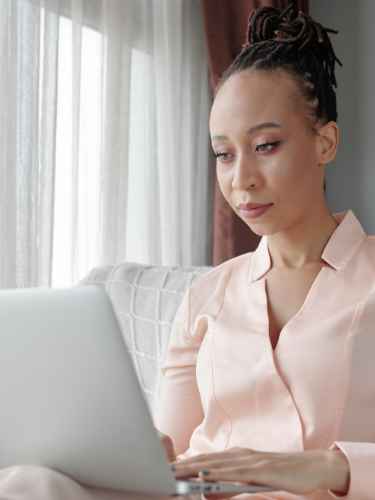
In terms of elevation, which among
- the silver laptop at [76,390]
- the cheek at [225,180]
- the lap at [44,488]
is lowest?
the lap at [44,488]

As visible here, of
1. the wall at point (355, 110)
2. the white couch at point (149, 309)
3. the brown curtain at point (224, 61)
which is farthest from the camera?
the wall at point (355, 110)

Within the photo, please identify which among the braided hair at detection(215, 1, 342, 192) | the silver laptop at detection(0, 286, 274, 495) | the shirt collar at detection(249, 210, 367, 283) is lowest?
the silver laptop at detection(0, 286, 274, 495)

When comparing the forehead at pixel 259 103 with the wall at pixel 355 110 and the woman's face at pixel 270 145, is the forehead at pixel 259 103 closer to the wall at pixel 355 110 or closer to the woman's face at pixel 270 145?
the woman's face at pixel 270 145

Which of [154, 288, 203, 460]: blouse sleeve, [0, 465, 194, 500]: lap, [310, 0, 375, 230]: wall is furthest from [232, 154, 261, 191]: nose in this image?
[310, 0, 375, 230]: wall

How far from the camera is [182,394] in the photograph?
1.25 metres

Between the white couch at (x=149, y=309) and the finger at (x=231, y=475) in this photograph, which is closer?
the finger at (x=231, y=475)

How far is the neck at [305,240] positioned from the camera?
1.14m

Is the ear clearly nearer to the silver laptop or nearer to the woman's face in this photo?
the woman's face

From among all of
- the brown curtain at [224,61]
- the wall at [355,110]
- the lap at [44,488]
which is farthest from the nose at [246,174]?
the wall at [355,110]

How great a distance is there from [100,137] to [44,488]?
1.93 metres

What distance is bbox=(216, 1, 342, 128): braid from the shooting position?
3.68 ft

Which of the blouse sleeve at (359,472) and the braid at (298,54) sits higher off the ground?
the braid at (298,54)

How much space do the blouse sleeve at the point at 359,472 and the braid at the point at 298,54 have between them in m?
0.47

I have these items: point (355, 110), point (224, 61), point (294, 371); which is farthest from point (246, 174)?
point (355, 110)
